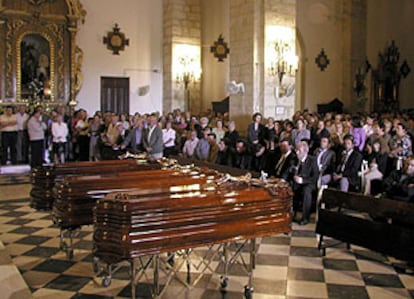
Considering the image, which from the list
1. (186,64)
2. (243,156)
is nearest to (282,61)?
(243,156)

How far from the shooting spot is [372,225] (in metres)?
5.11

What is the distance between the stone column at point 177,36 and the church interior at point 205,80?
0.12ft

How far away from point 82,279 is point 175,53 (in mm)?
12057

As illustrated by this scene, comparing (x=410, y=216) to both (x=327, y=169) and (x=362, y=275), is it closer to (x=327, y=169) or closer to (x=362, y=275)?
(x=362, y=275)

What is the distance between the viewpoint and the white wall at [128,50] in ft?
50.5

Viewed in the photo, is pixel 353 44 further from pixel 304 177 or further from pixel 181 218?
pixel 181 218

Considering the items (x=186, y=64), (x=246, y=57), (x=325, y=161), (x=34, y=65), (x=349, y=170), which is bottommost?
(x=349, y=170)

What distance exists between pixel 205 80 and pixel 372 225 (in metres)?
12.6

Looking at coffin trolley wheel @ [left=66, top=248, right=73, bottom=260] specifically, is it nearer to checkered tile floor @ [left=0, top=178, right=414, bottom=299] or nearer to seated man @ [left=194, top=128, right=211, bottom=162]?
checkered tile floor @ [left=0, top=178, right=414, bottom=299]

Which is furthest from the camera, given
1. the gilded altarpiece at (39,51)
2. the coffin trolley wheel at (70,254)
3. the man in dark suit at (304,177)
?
the gilded altarpiece at (39,51)

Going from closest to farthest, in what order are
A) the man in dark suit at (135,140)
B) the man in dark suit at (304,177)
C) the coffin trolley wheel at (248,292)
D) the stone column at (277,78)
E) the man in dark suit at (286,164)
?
the coffin trolley wheel at (248,292)
the man in dark suit at (304,177)
the man in dark suit at (286,164)
the man in dark suit at (135,140)
the stone column at (277,78)

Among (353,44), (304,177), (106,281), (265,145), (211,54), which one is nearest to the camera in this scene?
(106,281)

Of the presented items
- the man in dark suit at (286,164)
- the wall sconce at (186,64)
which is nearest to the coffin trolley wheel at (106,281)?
the man in dark suit at (286,164)

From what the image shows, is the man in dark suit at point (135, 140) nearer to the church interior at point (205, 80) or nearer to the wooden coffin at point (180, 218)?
the church interior at point (205, 80)
